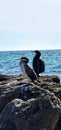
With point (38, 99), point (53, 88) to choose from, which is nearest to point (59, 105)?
point (38, 99)

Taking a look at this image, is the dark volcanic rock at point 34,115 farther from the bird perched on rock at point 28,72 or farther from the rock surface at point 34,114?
the bird perched on rock at point 28,72

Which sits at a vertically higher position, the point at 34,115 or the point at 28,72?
the point at 34,115

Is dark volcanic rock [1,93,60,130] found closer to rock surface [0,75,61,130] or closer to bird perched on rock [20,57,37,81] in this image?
rock surface [0,75,61,130]

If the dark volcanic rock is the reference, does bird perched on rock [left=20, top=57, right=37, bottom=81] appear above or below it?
below

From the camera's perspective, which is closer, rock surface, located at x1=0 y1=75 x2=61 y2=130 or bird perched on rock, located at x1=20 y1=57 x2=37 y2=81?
rock surface, located at x1=0 y1=75 x2=61 y2=130

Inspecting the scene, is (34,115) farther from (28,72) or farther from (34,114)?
(28,72)

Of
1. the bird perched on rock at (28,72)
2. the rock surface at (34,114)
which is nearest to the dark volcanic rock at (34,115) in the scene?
the rock surface at (34,114)

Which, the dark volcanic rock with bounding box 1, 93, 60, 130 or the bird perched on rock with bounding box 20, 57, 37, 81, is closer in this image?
the dark volcanic rock with bounding box 1, 93, 60, 130

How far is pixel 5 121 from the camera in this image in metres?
10.4

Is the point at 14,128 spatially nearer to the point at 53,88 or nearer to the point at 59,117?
the point at 59,117

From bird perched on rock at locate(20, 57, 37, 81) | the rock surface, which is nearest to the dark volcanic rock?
the rock surface

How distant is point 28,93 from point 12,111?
4.52ft

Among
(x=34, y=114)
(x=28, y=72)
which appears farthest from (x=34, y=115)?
(x=28, y=72)

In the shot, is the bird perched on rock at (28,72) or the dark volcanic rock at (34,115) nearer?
the dark volcanic rock at (34,115)
